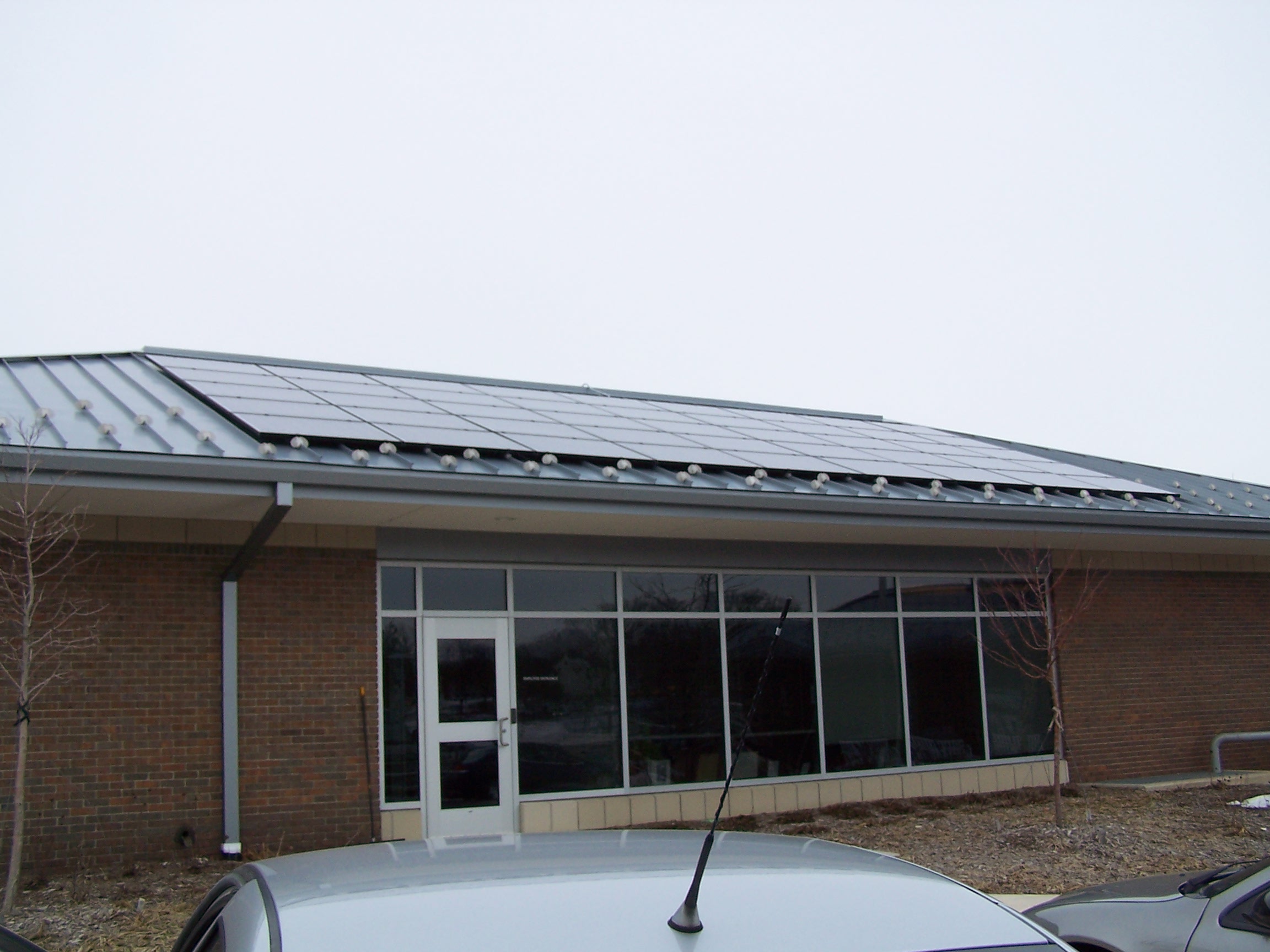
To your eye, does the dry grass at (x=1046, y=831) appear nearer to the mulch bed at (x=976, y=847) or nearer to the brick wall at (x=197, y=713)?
the mulch bed at (x=976, y=847)

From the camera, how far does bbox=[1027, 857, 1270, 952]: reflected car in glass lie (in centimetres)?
514

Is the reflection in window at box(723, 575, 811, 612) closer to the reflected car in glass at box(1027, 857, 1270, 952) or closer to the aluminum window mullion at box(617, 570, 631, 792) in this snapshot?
the aluminum window mullion at box(617, 570, 631, 792)

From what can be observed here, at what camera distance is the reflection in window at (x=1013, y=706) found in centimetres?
1517

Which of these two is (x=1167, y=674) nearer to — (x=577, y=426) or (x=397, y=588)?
(x=577, y=426)

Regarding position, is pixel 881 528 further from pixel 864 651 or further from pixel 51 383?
pixel 51 383

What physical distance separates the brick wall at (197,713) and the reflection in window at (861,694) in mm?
5522

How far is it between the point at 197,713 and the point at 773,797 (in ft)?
20.7

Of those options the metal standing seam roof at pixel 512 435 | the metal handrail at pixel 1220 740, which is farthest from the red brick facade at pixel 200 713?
the metal handrail at pixel 1220 740

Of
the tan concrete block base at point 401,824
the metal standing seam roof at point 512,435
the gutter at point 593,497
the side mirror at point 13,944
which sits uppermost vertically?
the metal standing seam roof at point 512,435

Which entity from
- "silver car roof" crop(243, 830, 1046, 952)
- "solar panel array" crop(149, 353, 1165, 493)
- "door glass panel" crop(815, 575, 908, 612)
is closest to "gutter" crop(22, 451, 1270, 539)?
"solar panel array" crop(149, 353, 1165, 493)

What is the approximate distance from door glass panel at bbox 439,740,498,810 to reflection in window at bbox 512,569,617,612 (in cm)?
151

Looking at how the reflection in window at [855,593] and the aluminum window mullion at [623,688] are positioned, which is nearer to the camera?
the aluminum window mullion at [623,688]

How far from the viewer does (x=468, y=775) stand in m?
11.9

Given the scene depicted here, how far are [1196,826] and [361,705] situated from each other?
871 centimetres
